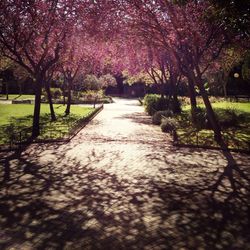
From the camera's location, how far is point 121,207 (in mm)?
7965

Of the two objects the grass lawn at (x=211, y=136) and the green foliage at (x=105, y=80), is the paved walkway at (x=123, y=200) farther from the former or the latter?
the green foliage at (x=105, y=80)

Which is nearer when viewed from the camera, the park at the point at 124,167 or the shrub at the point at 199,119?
the park at the point at 124,167

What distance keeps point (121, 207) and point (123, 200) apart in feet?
1.57

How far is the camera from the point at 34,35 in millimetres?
17875

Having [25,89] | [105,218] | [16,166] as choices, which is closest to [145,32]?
[16,166]

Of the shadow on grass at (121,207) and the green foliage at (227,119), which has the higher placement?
the green foliage at (227,119)

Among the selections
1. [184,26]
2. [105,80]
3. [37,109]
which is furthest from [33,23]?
[105,80]

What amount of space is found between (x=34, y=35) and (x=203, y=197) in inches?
548

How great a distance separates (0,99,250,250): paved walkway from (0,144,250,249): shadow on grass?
21 millimetres

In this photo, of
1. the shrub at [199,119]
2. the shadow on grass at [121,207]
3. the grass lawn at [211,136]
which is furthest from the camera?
the shrub at [199,119]

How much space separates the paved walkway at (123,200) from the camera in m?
6.33

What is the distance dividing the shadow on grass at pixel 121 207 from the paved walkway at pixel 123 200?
21mm

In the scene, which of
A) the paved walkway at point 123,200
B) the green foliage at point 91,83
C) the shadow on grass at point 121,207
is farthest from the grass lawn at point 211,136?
the green foliage at point 91,83

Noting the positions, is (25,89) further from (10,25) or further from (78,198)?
(78,198)
